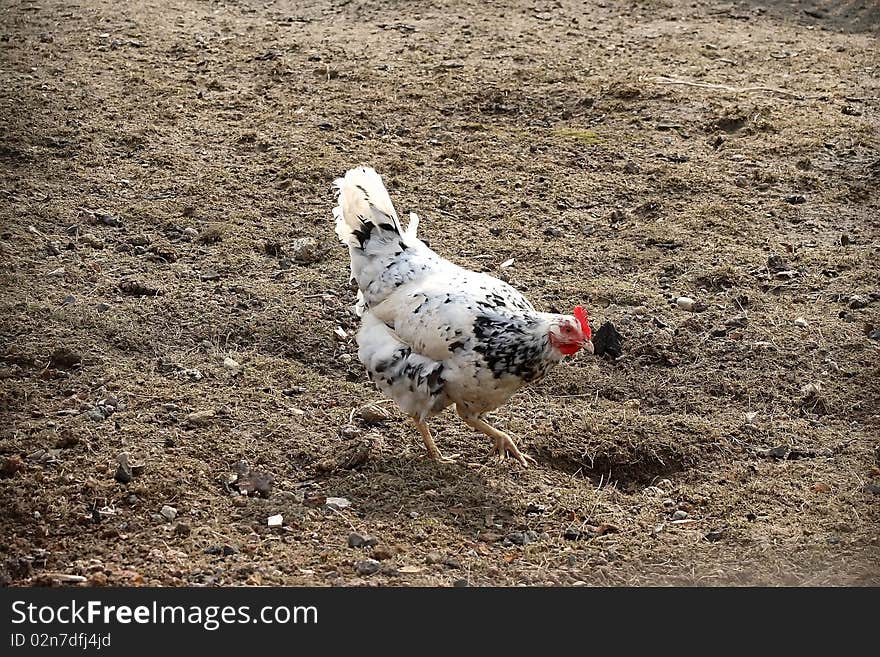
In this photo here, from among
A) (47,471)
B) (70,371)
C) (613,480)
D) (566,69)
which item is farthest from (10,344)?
(566,69)

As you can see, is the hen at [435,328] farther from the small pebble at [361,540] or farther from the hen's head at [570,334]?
the small pebble at [361,540]

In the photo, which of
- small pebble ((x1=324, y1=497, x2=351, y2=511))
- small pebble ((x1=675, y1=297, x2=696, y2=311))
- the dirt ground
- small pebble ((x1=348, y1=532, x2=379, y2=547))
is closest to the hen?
the dirt ground

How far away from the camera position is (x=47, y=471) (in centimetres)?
391

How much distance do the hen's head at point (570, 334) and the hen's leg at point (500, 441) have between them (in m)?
0.50

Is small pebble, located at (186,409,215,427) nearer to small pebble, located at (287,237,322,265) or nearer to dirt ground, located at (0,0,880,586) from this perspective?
dirt ground, located at (0,0,880,586)

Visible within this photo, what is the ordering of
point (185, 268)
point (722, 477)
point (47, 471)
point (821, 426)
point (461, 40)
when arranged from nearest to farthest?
point (47, 471) → point (722, 477) → point (821, 426) → point (185, 268) → point (461, 40)

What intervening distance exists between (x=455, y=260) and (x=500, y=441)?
1.71 metres

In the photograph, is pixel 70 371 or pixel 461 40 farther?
pixel 461 40

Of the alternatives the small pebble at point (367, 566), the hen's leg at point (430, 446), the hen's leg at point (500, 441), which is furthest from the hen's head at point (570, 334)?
the small pebble at point (367, 566)

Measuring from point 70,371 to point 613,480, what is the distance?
8.23 ft

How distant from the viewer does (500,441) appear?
4.27 meters

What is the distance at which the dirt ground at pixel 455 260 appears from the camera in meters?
3.76

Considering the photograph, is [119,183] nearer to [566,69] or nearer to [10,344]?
[10,344]

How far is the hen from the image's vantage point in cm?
402
